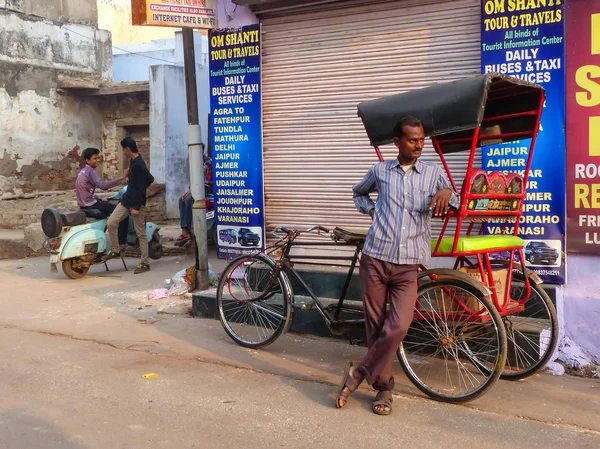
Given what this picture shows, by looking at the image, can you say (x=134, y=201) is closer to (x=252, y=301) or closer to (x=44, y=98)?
(x=252, y=301)

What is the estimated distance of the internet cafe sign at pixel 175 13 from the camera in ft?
21.6

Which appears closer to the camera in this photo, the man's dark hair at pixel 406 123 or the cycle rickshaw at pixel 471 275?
the man's dark hair at pixel 406 123

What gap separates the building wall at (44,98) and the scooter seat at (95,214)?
6.81 m

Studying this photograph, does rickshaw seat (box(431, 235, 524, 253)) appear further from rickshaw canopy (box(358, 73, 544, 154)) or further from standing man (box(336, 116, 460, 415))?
rickshaw canopy (box(358, 73, 544, 154))

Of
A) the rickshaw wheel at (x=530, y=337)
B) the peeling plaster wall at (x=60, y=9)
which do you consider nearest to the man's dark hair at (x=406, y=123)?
the rickshaw wheel at (x=530, y=337)

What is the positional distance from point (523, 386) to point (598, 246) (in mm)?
1260

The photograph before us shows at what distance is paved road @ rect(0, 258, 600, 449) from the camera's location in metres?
3.86

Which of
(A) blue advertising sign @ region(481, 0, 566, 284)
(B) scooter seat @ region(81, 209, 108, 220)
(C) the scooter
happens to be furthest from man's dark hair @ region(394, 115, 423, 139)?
(B) scooter seat @ region(81, 209, 108, 220)

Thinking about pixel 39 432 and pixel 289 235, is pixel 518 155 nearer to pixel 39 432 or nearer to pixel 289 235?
pixel 289 235

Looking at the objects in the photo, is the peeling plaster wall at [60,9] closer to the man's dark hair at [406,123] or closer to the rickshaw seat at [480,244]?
the man's dark hair at [406,123]

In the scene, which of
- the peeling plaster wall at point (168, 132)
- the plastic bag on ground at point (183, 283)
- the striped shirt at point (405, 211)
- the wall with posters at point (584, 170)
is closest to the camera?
the striped shirt at point (405, 211)

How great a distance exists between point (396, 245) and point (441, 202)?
39cm

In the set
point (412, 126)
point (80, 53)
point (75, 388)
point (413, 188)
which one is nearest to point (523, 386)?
point (413, 188)

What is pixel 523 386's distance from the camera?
15.4ft
